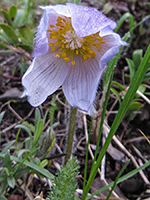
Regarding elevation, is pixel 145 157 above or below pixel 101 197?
above

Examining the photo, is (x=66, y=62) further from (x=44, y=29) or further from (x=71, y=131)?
(x=71, y=131)

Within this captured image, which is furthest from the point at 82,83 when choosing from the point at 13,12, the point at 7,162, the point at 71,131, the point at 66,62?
the point at 13,12

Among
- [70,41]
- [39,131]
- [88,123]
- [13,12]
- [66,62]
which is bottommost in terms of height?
[88,123]

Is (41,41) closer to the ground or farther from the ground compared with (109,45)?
closer to the ground

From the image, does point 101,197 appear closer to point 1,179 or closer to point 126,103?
point 1,179

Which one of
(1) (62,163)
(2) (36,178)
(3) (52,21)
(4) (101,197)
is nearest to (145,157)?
(4) (101,197)

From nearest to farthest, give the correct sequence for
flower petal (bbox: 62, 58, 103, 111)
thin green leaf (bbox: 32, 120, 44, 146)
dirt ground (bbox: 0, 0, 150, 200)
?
1. flower petal (bbox: 62, 58, 103, 111)
2. thin green leaf (bbox: 32, 120, 44, 146)
3. dirt ground (bbox: 0, 0, 150, 200)

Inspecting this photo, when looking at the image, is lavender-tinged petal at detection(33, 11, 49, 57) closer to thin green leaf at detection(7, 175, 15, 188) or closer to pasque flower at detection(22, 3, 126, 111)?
pasque flower at detection(22, 3, 126, 111)

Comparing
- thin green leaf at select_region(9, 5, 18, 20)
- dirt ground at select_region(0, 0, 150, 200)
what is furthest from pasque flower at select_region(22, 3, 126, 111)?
thin green leaf at select_region(9, 5, 18, 20)
